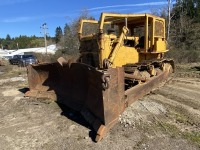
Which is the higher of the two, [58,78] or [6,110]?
[58,78]

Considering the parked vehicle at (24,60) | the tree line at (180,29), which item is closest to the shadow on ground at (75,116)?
the tree line at (180,29)

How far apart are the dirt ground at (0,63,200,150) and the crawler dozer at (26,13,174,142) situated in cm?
25

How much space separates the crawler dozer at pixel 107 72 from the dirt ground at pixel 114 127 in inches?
9.8

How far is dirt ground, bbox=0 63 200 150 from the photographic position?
455 centimetres

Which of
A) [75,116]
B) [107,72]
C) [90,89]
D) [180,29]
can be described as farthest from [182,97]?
[180,29]

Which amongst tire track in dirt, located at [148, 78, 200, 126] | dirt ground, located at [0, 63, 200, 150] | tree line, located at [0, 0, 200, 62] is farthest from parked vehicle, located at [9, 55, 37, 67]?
dirt ground, located at [0, 63, 200, 150]

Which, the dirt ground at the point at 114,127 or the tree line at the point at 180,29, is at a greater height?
the tree line at the point at 180,29

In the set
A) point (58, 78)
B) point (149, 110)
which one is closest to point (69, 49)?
point (58, 78)

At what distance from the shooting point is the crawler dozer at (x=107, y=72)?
5.13 metres

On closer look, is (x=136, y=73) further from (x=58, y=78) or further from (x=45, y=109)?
(x=45, y=109)

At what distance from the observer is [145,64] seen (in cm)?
776

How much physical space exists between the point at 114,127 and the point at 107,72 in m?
1.06

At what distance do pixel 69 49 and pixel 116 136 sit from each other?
25.9 metres

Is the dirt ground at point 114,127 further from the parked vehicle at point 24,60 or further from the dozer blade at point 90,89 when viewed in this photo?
the parked vehicle at point 24,60
